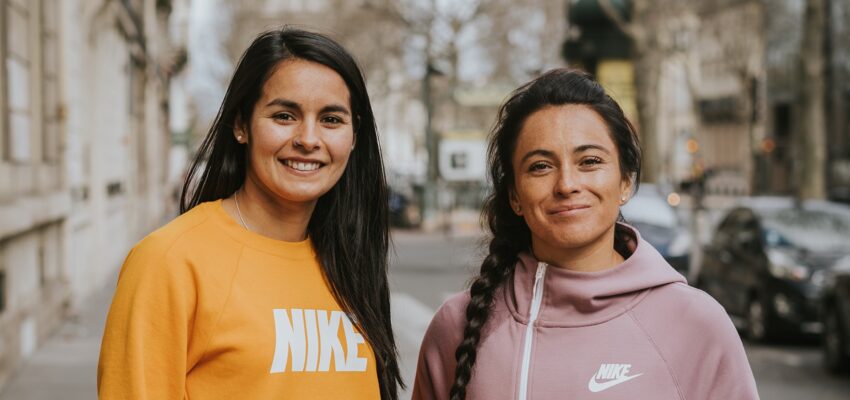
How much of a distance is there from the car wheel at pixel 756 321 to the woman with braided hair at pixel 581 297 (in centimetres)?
941

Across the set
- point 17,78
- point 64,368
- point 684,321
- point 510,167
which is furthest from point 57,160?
point 684,321

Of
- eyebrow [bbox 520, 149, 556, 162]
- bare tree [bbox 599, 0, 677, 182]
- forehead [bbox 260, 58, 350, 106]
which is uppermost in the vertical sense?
bare tree [bbox 599, 0, 677, 182]

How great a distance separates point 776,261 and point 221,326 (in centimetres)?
1003

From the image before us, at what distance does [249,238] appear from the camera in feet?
9.21

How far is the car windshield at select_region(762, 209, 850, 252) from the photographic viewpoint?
1206 cm

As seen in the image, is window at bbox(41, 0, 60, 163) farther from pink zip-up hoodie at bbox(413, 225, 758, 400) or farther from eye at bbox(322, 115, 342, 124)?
pink zip-up hoodie at bbox(413, 225, 758, 400)

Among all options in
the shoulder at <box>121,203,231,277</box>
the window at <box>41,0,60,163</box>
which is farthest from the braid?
the window at <box>41,0,60,163</box>

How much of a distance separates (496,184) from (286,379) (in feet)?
2.59

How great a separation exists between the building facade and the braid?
20.9ft

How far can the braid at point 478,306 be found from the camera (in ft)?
9.05

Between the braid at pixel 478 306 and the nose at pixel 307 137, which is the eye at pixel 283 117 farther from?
the braid at pixel 478 306

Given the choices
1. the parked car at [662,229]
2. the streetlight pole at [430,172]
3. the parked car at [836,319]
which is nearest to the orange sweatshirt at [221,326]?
the parked car at [836,319]

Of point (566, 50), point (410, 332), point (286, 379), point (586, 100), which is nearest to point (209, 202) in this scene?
point (286, 379)

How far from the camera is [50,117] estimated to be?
11531 millimetres
